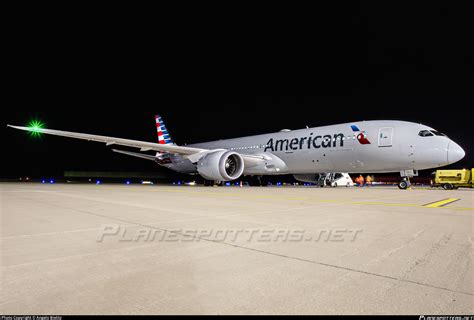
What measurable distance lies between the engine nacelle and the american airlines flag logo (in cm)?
1223

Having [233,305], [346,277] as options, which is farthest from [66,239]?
[346,277]

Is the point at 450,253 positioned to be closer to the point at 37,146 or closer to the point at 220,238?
the point at 220,238

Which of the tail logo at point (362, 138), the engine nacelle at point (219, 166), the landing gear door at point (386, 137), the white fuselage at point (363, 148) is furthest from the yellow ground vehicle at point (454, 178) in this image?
the engine nacelle at point (219, 166)

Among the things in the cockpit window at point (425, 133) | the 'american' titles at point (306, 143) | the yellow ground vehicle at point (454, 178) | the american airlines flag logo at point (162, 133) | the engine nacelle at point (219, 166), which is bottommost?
the yellow ground vehicle at point (454, 178)

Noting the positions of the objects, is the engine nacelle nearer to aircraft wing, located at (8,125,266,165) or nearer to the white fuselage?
aircraft wing, located at (8,125,266,165)

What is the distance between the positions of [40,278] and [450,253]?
346 centimetres

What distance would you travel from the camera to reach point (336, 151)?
1495 cm

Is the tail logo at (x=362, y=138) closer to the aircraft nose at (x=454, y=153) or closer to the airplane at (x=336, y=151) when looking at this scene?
the airplane at (x=336, y=151)

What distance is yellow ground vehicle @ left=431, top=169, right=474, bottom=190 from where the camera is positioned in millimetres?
18688

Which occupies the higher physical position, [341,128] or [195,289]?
[341,128]

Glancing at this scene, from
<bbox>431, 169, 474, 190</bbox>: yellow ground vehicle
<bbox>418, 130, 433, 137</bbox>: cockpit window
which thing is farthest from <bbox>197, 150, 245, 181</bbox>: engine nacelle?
<bbox>431, 169, 474, 190</bbox>: yellow ground vehicle

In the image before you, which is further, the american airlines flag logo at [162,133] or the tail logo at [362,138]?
the american airlines flag logo at [162,133]

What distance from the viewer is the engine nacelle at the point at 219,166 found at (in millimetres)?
14708

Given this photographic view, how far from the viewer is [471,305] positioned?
1.61 m
